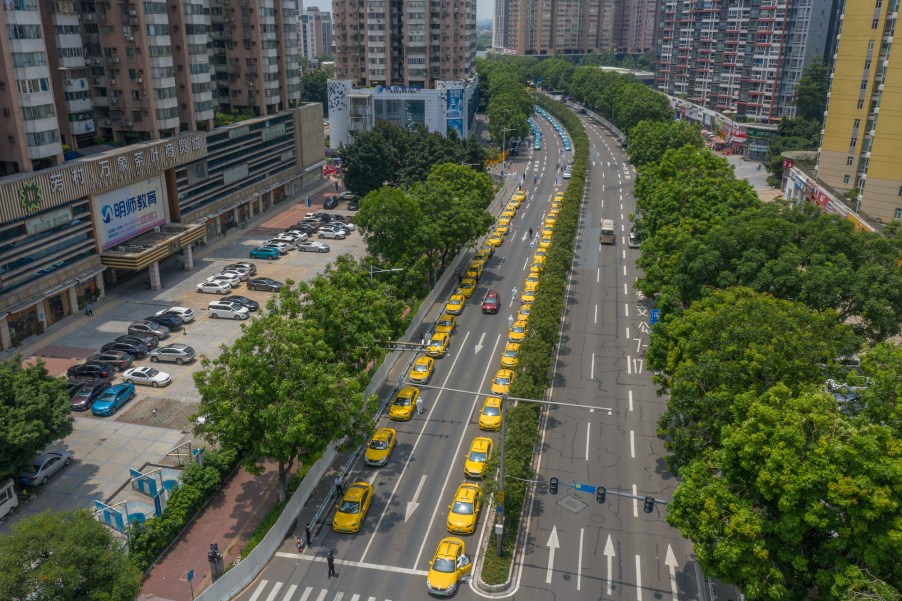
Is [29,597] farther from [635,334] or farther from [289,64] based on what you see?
[289,64]

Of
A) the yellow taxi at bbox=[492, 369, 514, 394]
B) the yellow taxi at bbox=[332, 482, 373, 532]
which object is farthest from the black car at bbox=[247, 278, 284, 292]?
the yellow taxi at bbox=[332, 482, 373, 532]

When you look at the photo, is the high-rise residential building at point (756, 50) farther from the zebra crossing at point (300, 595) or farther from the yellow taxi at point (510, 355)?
the zebra crossing at point (300, 595)

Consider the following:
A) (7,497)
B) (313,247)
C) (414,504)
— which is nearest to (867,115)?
(313,247)

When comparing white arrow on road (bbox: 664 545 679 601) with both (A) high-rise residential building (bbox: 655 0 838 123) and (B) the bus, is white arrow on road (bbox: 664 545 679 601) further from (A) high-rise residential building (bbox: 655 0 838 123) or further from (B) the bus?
(A) high-rise residential building (bbox: 655 0 838 123)

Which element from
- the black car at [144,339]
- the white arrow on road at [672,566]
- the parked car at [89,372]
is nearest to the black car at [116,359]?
the parked car at [89,372]

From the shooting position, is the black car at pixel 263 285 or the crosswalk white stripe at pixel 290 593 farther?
the black car at pixel 263 285

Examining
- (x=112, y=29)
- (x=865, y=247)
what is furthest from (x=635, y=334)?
(x=112, y=29)

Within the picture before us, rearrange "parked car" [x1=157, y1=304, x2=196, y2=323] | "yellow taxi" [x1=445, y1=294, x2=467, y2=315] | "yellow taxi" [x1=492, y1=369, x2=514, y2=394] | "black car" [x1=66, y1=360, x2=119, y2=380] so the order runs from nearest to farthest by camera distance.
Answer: "yellow taxi" [x1=492, y1=369, x2=514, y2=394], "black car" [x1=66, y1=360, x2=119, y2=380], "parked car" [x1=157, y1=304, x2=196, y2=323], "yellow taxi" [x1=445, y1=294, x2=467, y2=315]
